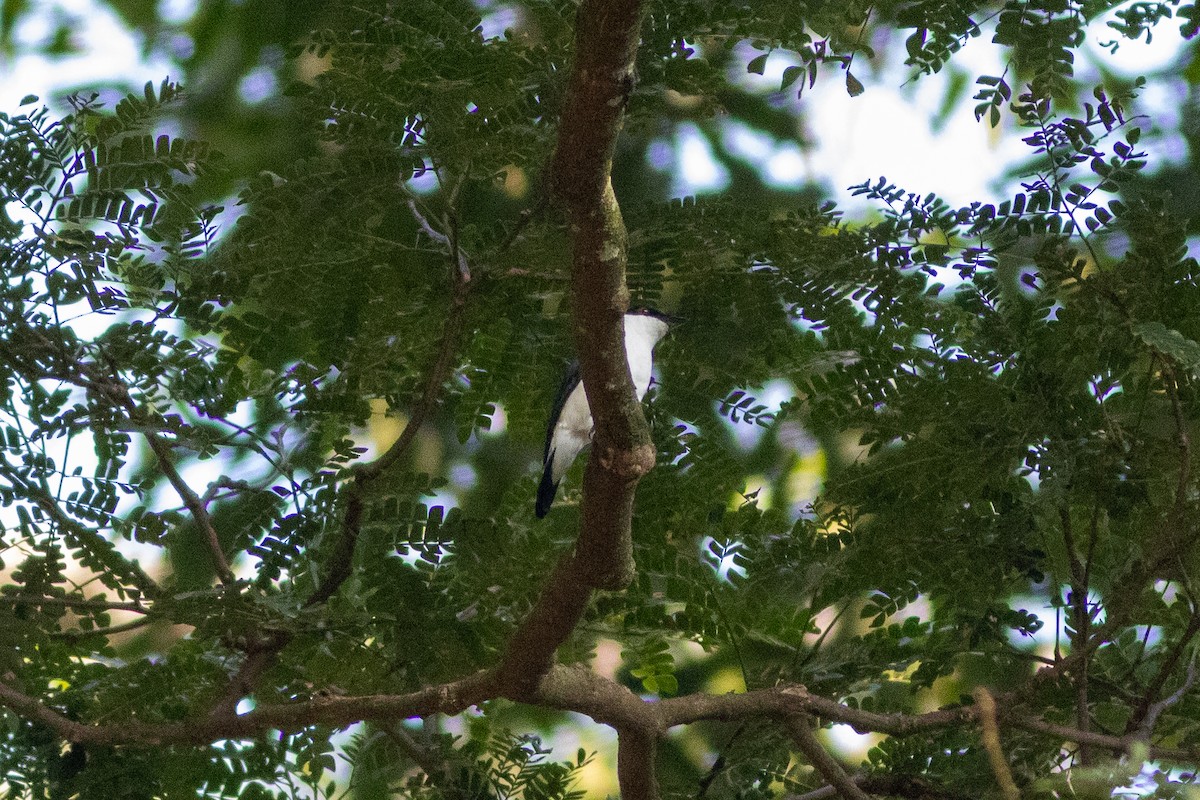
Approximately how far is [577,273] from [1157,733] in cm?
136

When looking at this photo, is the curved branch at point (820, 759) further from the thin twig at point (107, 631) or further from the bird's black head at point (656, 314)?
the thin twig at point (107, 631)

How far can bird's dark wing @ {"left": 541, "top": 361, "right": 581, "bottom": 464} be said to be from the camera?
2.46 meters

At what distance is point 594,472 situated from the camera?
1.63 m

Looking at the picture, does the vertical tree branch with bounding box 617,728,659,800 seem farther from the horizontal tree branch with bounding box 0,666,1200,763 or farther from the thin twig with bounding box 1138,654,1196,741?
the thin twig with bounding box 1138,654,1196,741

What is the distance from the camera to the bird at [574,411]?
2373mm

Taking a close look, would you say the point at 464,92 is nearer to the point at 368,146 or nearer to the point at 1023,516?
the point at 368,146

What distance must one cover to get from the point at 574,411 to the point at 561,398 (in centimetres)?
27

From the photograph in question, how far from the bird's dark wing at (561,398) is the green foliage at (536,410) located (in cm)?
11

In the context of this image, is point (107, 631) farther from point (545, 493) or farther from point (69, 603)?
point (545, 493)

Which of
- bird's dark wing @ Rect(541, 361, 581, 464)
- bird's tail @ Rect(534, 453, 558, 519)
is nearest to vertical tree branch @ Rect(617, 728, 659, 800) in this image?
bird's tail @ Rect(534, 453, 558, 519)

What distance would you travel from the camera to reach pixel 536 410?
2377mm

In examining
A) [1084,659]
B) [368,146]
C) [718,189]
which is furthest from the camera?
[718,189]

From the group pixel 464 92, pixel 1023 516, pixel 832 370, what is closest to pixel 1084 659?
pixel 1023 516

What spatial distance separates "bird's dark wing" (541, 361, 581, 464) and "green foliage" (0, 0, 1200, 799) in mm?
109
